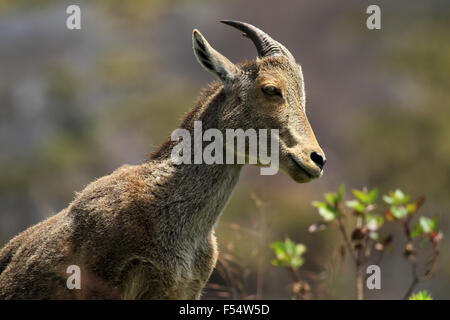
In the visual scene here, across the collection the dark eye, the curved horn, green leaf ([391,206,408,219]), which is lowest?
green leaf ([391,206,408,219])

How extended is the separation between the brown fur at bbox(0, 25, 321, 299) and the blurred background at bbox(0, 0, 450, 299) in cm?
2888

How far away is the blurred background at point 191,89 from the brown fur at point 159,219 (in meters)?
28.9

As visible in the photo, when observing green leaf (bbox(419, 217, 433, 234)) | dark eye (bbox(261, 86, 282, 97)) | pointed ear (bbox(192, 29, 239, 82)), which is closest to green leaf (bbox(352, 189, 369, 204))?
green leaf (bbox(419, 217, 433, 234))

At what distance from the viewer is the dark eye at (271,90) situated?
8594 mm

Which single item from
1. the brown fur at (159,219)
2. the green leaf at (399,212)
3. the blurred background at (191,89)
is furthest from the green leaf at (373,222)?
the blurred background at (191,89)

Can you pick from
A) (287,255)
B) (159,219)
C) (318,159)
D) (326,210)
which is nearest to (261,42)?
(318,159)

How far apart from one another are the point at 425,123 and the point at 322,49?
1031 cm

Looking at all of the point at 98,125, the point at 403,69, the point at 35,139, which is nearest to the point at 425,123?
the point at 403,69

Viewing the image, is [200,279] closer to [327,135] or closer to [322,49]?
[327,135]

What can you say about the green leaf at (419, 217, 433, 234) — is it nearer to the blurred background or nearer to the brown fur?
the brown fur

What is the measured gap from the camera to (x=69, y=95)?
5478 cm

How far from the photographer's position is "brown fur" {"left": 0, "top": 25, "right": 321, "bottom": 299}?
26.2ft

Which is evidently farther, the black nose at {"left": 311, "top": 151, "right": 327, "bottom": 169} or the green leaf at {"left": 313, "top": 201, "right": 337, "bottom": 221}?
the green leaf at {"left": 313, "top": 201, "right": 337, "bottom": 221}
